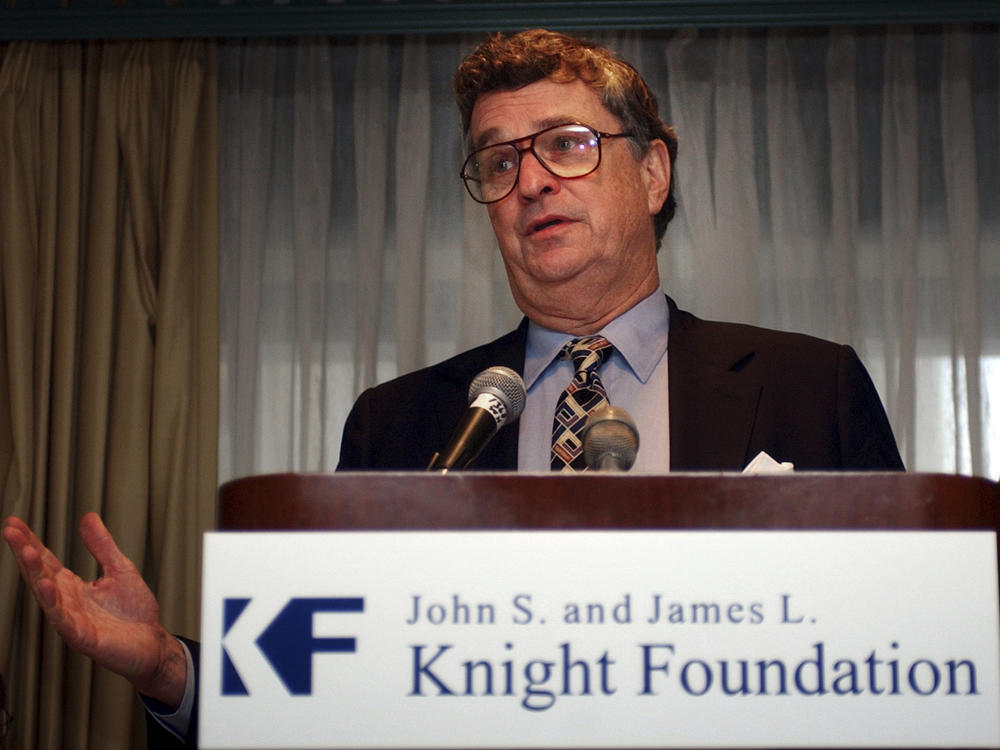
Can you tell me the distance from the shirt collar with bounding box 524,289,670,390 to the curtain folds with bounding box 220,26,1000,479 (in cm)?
120

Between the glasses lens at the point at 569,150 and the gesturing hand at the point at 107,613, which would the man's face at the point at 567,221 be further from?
the gesturing hand at the point at 107,613

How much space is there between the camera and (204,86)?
3566 millimetres

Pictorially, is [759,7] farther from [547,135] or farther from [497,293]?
[547,135]

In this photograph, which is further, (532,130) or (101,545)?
(532,130)

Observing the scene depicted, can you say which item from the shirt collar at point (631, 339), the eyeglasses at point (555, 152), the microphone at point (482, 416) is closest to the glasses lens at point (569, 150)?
the eyeglasses at point (555, 152)

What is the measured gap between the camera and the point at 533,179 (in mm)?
2193

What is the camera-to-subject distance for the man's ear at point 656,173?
2373mm

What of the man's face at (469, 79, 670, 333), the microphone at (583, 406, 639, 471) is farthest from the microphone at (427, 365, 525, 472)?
the man's face at (469, 79, 670, 333)

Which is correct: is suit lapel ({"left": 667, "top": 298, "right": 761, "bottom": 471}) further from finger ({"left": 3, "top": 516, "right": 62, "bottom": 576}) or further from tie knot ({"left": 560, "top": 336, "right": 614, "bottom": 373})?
finger ({"left": 3, "top": 516, "right": 62, "bottom": 576})

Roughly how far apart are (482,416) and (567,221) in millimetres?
867

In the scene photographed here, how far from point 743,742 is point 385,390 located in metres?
1.38

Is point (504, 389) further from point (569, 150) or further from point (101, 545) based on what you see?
point (569, 150)

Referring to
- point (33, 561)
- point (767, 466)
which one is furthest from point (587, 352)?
point (33, 561)

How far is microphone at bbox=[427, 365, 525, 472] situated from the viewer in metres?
1.35
